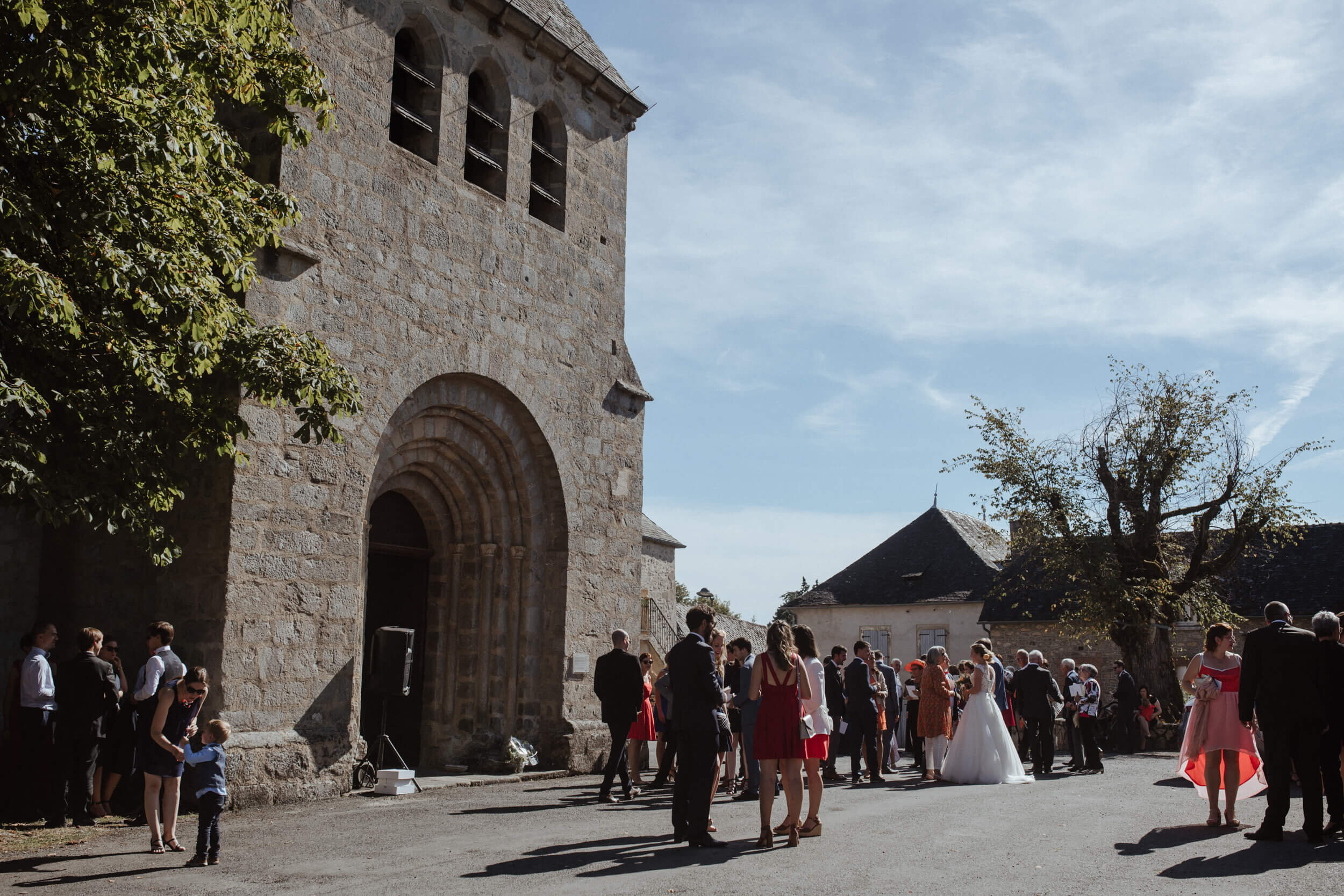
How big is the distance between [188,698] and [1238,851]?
7.14m

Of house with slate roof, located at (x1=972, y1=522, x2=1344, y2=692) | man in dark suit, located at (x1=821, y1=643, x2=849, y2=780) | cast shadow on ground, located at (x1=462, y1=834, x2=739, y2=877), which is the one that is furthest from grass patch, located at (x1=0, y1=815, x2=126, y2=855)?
house with slate roof, located at (x1=972, y1=522, x2=1344, y2=692)

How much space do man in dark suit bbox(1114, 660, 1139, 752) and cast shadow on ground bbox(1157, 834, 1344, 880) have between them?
12538 millimetres

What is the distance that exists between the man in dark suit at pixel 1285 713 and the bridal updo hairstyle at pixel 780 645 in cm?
328

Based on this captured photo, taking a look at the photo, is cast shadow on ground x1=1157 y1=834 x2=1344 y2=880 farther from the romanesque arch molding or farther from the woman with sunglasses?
the romanesque arch molding

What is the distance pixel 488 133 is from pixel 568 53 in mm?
1732

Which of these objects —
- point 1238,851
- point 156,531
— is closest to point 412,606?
point 156,531

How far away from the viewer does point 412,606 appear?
12977 mm

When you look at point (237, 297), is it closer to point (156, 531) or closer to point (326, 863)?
point (156, 531)

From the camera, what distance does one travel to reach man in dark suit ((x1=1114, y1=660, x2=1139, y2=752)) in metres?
19.7

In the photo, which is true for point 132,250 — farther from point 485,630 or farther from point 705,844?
point 485,630

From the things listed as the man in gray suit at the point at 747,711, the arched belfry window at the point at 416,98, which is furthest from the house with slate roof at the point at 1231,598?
the arched belfry window at the point at 416,98

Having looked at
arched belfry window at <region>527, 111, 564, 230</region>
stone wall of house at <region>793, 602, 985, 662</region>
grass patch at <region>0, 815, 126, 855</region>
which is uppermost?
arched belfry window at <region>527, 111, 564, 230</region>

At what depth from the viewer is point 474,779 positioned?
11.8 metres

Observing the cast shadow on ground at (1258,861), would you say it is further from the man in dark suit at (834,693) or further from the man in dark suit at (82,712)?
the man in dark suit at (82,712)
